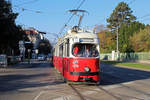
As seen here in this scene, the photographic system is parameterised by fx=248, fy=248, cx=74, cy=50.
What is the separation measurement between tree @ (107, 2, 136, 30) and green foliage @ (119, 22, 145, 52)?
3.39m

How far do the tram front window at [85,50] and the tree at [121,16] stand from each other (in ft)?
235

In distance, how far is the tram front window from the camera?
534 inches

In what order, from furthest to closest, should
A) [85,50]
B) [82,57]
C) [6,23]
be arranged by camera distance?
[6,23], [85,50], [82,57]

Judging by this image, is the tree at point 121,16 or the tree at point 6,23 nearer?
the tree at point 6,23

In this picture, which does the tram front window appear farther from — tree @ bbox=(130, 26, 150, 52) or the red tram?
tree @ bbox=(130, 26, 150, 52)

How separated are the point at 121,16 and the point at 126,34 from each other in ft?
44.7

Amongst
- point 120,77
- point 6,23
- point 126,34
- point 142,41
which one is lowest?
point 120,77

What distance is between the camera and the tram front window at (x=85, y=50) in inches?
534

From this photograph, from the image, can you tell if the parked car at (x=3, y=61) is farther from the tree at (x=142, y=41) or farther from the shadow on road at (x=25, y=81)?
the tree at (x=142, y=41)

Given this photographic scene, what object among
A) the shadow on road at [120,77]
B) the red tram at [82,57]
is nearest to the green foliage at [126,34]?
the shadow on road at [120,77]

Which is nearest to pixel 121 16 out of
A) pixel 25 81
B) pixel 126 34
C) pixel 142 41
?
pixel 126 34

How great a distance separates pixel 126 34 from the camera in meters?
74.1

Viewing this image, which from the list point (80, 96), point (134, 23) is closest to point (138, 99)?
point (80, 96)

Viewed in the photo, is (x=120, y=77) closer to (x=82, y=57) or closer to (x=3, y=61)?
(x=82, y=57)
